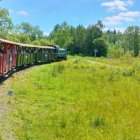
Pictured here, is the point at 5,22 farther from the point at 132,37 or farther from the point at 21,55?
the point at 132,37

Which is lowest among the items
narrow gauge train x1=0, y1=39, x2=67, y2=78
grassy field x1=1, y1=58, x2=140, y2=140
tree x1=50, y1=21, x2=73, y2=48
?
grassy field x1=1, y1=58, x2=140, y2=140

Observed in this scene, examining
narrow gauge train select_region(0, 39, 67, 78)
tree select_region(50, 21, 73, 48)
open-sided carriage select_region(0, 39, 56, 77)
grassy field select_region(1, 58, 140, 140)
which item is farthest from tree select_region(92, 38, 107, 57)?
grassy field select_region(1, 58, 140, 140)

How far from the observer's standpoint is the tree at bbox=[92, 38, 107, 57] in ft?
397

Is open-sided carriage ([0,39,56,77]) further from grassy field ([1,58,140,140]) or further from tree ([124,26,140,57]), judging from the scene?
tree ([124,26,140,57])

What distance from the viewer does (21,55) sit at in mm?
34156

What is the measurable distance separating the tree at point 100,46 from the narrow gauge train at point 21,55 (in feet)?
186

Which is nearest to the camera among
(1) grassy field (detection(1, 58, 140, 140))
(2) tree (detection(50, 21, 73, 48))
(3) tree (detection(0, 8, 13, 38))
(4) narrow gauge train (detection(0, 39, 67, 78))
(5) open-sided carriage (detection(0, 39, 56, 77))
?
(1) grassy field (detection(1, 58, 140, 140))

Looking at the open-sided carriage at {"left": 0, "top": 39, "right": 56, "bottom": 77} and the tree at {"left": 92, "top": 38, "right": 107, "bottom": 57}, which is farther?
the tree at {"left": 92, "top": 38, "right": 107, "bottom": 57}

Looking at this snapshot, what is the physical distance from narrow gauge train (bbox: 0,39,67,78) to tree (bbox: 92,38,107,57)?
186 ft

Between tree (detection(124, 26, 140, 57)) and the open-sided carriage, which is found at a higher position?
tree (detection(124, 26, 140, 57))

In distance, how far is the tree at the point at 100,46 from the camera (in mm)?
121144

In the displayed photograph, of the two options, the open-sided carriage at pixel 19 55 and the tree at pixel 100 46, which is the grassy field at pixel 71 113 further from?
the tree at pixel 100 46

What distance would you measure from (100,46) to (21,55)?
8916cm

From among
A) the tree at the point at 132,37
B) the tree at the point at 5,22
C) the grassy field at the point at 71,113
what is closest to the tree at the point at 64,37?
the tree at the point at 132,37
